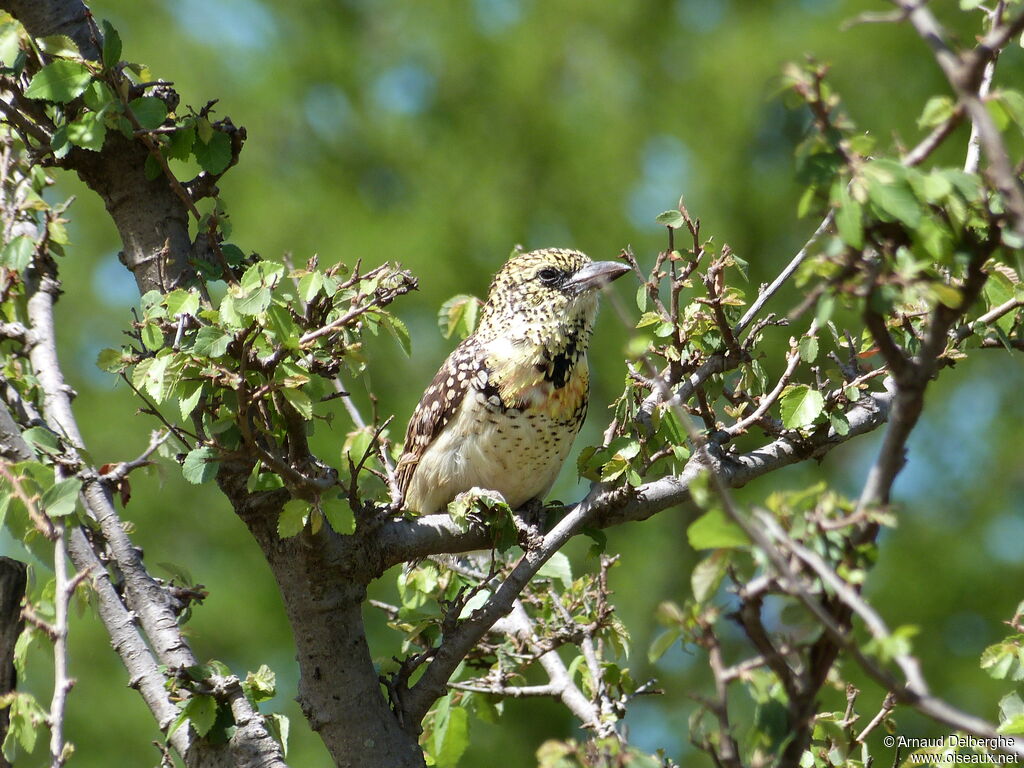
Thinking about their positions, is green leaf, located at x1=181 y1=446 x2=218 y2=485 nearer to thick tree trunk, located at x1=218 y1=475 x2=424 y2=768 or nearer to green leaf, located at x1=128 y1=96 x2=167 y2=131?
thick tree trunk, located at x1=218 y1=475 x2=424 y2=768

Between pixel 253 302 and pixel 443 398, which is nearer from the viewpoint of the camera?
pixel 253 302

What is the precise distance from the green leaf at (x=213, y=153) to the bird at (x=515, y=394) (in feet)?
4.15

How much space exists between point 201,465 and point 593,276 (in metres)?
2.00

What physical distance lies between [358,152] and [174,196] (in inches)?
315

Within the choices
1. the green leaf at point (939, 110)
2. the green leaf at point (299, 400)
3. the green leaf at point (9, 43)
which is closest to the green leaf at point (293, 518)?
the green leaf at point (299, 400)

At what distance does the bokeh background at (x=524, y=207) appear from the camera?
31.1 ft

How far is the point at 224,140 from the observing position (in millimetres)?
2984

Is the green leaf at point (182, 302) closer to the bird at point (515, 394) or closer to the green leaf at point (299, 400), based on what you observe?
the green leaf at point (299, 400)

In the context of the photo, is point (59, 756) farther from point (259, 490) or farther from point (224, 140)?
point (224, 140)

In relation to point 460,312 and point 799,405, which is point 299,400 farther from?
point 460,312

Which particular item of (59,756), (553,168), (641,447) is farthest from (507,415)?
(553,168)

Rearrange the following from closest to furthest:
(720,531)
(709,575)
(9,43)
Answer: (720,531) → (709,575) → (9,43)

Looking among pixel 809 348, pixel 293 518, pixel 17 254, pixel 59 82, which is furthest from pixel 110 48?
pixel 809 348

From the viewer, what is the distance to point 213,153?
2.96 meters
